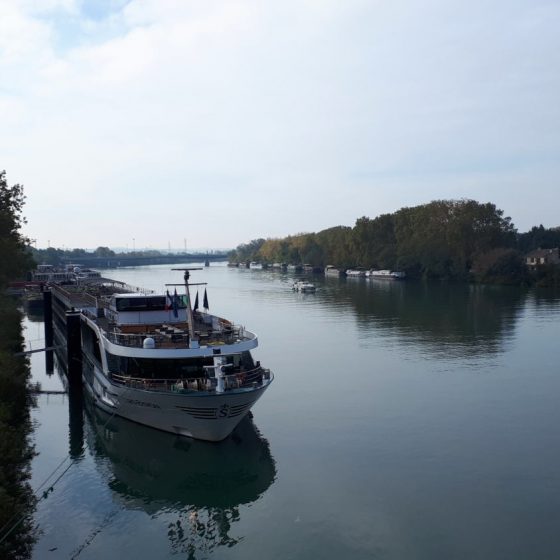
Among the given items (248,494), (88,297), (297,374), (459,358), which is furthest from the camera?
(88,297)

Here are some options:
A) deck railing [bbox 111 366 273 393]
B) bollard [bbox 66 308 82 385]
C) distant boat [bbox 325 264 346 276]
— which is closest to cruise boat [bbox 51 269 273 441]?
deck railing [bbox 111 366 273 393]

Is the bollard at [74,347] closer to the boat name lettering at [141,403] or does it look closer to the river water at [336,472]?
the river water at [336,472]

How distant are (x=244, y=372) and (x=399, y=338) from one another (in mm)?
30408

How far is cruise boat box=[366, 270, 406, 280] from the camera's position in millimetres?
137375

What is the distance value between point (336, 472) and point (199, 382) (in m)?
6.73

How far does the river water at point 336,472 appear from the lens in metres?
19.1

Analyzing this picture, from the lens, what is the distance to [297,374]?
40938 mm

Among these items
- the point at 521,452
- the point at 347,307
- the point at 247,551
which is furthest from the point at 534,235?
the point at 247,551

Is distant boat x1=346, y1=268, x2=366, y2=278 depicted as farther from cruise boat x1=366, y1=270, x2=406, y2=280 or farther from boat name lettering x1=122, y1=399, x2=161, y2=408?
boat name lettering x1=122, y1=399, x2=161, y2=408

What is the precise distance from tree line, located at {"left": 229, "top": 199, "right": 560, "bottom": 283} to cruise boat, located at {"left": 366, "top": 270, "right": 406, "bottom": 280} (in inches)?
97.6

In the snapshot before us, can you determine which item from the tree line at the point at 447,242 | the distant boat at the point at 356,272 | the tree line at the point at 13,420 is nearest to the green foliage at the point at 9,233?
the tree line at the point at 13,420

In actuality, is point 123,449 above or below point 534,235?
below

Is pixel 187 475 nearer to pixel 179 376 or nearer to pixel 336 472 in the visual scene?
pixel 179 376

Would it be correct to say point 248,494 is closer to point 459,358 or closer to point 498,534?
point 498,534
